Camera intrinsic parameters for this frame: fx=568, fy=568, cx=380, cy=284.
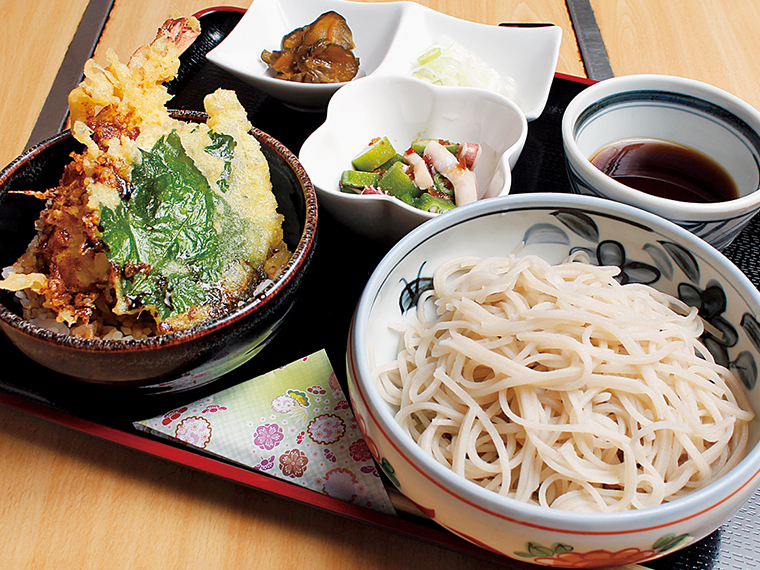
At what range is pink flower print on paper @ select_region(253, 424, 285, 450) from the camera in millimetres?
935

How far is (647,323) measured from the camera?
89 centimetres

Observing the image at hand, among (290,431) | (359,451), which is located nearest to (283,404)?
(290,431)

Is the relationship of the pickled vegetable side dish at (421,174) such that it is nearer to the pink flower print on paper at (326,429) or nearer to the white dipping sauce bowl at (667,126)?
the white dipping sauce bowl at (667,126)

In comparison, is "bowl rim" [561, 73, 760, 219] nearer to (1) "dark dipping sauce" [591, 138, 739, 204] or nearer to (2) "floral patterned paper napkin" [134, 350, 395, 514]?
(1) "dark dipping sauce" [591, 138, 739, 204]

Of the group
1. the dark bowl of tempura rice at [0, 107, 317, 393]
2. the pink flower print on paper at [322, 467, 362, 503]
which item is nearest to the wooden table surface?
the pink flower print on paper at [322, 467, 362, 503]

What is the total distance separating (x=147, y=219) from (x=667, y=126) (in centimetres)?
111

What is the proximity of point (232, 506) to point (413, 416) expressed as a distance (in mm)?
344

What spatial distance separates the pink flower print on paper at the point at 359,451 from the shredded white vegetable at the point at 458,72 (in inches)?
44.1

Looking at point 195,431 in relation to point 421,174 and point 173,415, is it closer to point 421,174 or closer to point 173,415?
point 173,415

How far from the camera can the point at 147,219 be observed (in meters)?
0.93

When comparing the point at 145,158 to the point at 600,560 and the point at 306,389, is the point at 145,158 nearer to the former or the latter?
the point at 306,389

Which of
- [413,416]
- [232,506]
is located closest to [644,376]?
[413,416]

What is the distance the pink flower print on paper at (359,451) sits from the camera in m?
0.92

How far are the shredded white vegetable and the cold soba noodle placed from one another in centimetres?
88
